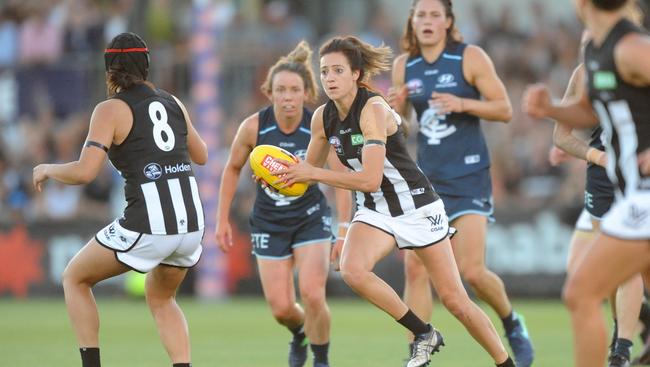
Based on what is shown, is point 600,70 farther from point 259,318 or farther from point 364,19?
point 364,19

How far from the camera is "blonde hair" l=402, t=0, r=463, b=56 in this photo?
9.24m

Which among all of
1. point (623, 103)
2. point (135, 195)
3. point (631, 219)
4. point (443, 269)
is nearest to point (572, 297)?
point (631, 219)

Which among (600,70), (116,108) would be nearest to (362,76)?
(116,108)

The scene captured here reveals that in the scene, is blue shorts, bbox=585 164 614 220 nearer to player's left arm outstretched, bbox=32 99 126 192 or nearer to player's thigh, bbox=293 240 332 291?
player's thigh, bbox=293 240 332 291

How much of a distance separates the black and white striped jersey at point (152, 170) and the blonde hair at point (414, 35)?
8.87ft

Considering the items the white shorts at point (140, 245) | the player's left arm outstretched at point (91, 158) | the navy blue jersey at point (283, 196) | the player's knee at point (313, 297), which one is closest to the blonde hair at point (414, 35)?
the navy blue jersey at point (283, 196)

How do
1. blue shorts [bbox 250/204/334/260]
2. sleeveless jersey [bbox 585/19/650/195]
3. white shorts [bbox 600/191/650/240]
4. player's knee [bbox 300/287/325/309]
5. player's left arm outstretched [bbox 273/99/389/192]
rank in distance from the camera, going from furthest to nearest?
blue shorts [bbox 250/204/334/260] < player's knee [bbox 300/287/325/309] < player's left arm outstretched [bbox 273/99/389/192] < sleeveless jersey [bbox 585/19/650/195] < white shorts [bbox 600/191/650/240]

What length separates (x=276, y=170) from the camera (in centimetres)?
725

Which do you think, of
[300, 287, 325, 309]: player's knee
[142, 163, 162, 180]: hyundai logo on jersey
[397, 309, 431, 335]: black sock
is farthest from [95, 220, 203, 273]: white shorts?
[300, 287, 325, 309]: player's knee

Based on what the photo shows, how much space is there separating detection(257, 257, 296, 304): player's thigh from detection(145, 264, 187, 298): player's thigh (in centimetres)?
156

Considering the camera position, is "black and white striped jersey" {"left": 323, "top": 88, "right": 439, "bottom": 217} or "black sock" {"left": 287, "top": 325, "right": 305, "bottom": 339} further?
"black sock" {"left": 287, "top": 325, "right": 305, "bottom": 339}

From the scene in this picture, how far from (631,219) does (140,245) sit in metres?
3.02

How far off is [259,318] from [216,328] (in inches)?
57.0

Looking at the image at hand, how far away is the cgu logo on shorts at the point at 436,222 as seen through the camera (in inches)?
295
